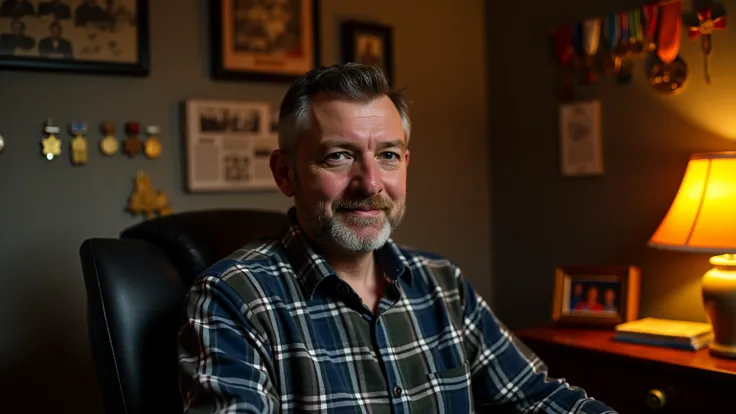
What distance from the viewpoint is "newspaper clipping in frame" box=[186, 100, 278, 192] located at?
212 centimetres

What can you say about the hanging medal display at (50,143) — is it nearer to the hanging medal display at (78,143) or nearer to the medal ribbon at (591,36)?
the hanging medal display at (78,143)

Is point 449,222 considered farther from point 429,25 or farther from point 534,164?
point 429,25

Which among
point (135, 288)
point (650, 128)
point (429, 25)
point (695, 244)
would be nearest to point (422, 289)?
point (135, 288)

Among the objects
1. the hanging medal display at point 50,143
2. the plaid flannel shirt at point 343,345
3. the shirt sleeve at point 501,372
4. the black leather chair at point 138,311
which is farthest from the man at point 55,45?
the shirt sleeve at point 501,372

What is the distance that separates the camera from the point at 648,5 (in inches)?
83.7

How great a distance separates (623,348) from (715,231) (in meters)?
0.38

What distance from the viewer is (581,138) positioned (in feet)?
7.76

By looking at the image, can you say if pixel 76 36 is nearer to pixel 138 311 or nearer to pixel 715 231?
pixel 138 311

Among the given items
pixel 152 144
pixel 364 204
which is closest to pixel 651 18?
pixel 364 204

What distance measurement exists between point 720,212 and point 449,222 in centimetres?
108

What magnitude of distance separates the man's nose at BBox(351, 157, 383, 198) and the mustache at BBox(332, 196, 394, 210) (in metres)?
0.02

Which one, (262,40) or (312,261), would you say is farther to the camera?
(262,40)

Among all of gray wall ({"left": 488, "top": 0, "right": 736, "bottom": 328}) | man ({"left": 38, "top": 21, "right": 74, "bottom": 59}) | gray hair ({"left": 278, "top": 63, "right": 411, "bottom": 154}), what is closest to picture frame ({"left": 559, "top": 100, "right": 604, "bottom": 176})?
gray wall ({"left": 488, "top": 0, "right": 736, "bottom": 328})

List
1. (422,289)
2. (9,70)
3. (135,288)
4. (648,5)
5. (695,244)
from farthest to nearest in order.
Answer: (648,5) < (9,70) < (695,244) < (422,289) < (135,288)
